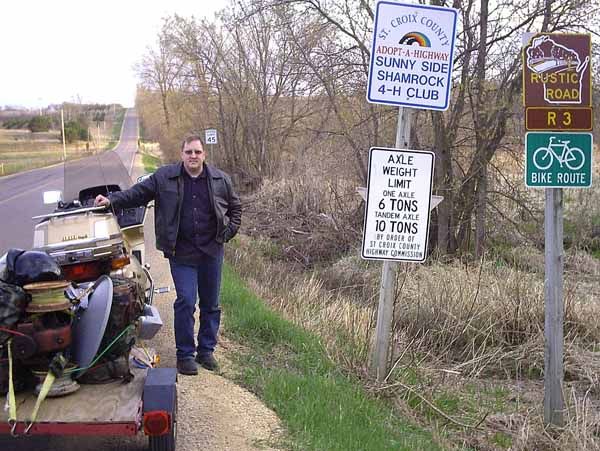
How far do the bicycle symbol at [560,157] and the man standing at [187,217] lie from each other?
242cm

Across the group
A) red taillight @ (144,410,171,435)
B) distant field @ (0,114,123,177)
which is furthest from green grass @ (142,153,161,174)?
red taillight @ (144,410,171,435)

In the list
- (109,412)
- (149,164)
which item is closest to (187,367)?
(109,412)

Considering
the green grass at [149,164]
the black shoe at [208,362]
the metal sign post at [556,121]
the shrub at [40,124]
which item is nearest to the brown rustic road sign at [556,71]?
the metal sign post at [556,121]

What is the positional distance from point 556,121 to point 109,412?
375 cm

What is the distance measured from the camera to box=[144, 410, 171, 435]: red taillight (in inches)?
148

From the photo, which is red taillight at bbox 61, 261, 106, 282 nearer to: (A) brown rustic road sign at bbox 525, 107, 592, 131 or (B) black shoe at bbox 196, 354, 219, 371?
(B) black shoe at bbox 196, 354, 219, 371

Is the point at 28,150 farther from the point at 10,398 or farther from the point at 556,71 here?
the point at 10,398

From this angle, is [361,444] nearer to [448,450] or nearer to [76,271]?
[448,450]

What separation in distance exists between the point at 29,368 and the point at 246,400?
6.11ft

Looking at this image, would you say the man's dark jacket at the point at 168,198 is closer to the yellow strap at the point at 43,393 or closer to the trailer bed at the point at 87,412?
the trailer bed at the point at 87,412

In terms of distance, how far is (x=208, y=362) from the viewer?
6008 millimetres

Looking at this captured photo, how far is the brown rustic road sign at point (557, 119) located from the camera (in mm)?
5348

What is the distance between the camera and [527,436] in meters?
5.34

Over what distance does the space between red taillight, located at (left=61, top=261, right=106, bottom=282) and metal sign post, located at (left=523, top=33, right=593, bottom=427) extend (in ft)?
10.7
